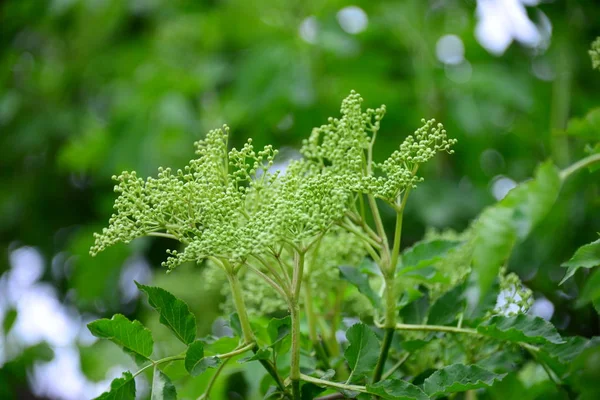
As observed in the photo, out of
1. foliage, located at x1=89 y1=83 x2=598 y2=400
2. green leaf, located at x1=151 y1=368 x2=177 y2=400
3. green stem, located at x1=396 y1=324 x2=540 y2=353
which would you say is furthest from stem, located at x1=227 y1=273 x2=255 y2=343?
green stem, located at x1=396 y1=324 x2=540 y2=353

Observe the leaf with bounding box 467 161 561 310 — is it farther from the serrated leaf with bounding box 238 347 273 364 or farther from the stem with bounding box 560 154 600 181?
the serrated leaf with bounding box 238 347 273 364

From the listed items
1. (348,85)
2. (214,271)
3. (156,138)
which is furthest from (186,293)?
(214,271)

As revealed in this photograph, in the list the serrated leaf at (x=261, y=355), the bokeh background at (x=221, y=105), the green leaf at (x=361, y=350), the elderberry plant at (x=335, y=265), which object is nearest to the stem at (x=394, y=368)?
the elderberry plant at (x=335, y=265)

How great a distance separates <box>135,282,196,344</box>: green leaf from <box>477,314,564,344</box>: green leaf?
43cm

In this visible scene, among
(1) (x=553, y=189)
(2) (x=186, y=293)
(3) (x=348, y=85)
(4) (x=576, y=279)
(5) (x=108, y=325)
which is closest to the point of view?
(1) (x=553, y=189)

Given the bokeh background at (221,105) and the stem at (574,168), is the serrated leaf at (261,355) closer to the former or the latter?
the stem at (574,168)

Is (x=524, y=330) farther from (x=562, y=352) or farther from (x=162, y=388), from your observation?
(x=162, y=388)

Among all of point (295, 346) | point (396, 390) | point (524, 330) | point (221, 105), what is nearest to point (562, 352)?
point (524, 330)

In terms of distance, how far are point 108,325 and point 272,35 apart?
2653 millimetres

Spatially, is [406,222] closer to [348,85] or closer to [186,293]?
[348,85]

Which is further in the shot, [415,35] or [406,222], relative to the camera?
[415,35]

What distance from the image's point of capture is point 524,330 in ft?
3.37

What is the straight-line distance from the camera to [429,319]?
1139 millimetres

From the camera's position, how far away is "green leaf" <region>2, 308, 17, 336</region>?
246 centimetres
